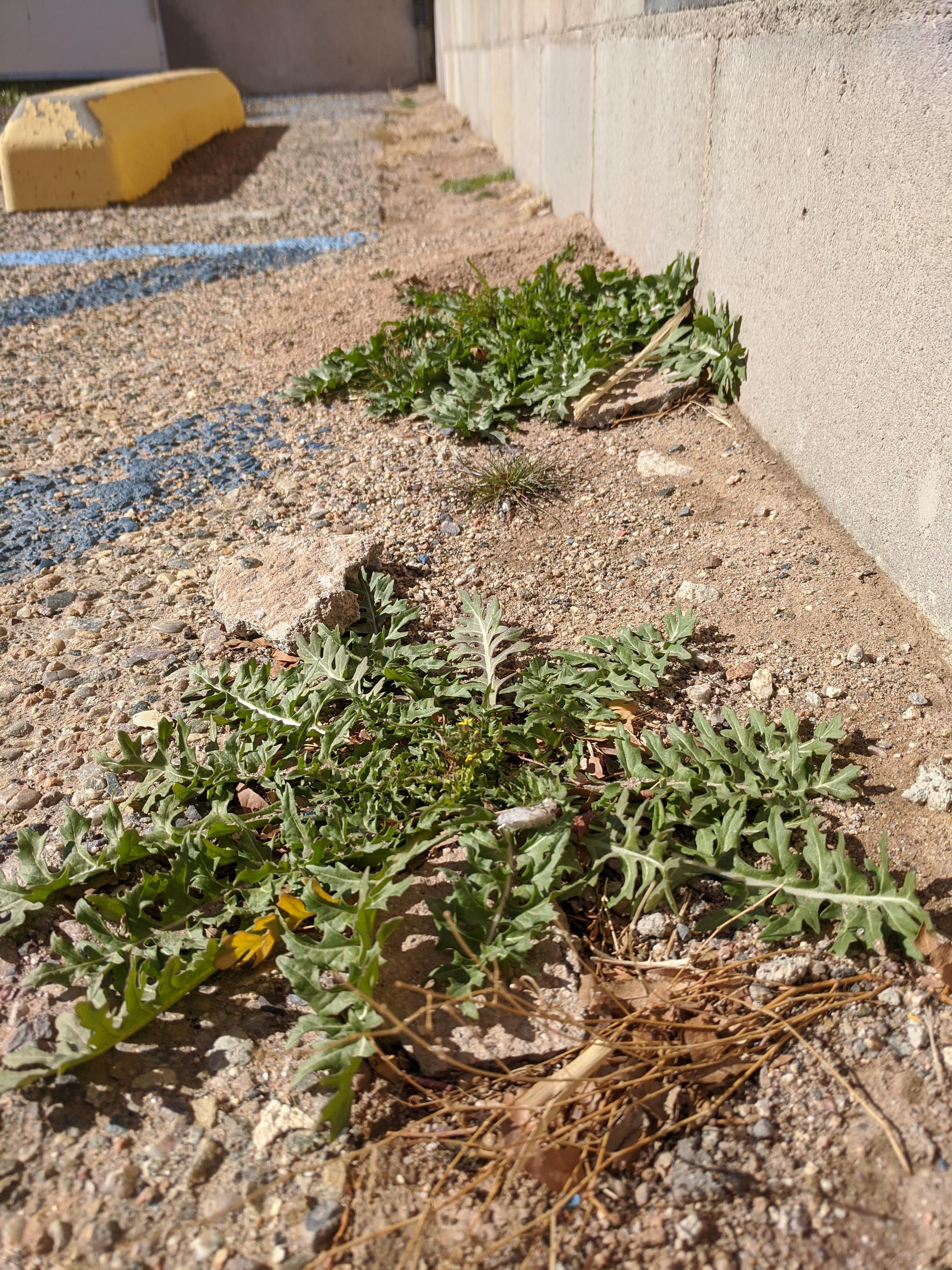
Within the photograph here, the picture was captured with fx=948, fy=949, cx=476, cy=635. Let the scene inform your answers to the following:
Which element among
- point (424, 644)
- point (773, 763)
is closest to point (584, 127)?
point (424, 644)

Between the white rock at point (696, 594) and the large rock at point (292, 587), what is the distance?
841 mm

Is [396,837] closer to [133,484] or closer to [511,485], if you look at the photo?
[511,485]

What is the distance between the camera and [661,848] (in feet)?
5.57

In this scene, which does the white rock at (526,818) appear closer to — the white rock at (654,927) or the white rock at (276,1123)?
the white rock at (654,927)

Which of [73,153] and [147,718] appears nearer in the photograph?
[147,718]

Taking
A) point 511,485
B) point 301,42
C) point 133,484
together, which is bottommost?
point 133,484

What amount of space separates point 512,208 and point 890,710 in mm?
5664

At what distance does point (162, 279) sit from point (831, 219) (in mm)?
4327

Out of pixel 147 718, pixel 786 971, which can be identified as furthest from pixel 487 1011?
pixel 147 718

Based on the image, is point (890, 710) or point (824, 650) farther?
point (824, 650)

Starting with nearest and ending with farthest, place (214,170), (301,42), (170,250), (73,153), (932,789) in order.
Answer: (932,789)
(170,250)
(73,153)
(214,170)
(301,42)

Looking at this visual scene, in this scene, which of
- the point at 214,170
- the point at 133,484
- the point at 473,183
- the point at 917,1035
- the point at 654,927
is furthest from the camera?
the point at 214,170

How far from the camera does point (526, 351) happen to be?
362 centimetres

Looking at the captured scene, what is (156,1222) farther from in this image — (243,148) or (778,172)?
(243,148)
